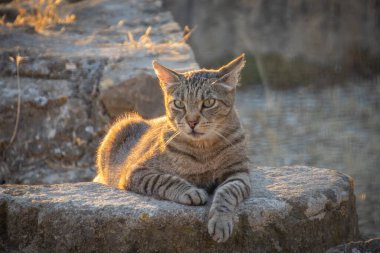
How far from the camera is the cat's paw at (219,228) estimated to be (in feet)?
13.0

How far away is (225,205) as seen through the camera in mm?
4082

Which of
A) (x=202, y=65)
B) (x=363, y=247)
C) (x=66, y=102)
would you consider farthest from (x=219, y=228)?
(x=202, y=65)

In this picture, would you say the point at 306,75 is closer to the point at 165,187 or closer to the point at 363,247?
the point at 165,187

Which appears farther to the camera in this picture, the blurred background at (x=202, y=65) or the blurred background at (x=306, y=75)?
the blurred background at (x=306, y=75)

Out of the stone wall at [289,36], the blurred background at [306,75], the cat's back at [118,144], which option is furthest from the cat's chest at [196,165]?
the stone wall at [289,36]

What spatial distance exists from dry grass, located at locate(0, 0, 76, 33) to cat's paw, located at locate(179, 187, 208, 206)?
15.6 feet

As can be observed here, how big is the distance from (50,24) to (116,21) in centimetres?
86

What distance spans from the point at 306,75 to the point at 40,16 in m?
3.73

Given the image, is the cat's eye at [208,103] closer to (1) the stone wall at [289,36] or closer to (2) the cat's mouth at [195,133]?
(2) the cat's mouth at [195,133]

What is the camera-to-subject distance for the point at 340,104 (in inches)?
351

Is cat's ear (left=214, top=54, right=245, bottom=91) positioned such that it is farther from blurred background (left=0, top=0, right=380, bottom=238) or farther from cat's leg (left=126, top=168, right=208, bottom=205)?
blurred background (left=0, top=0, right=380, bottom=238)

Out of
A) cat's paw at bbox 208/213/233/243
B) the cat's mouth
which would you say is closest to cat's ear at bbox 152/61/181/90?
the cat's mouth

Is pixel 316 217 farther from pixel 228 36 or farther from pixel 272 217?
pixel 228 36

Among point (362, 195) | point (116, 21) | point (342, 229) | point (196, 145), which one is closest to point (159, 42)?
point (116, 21)
